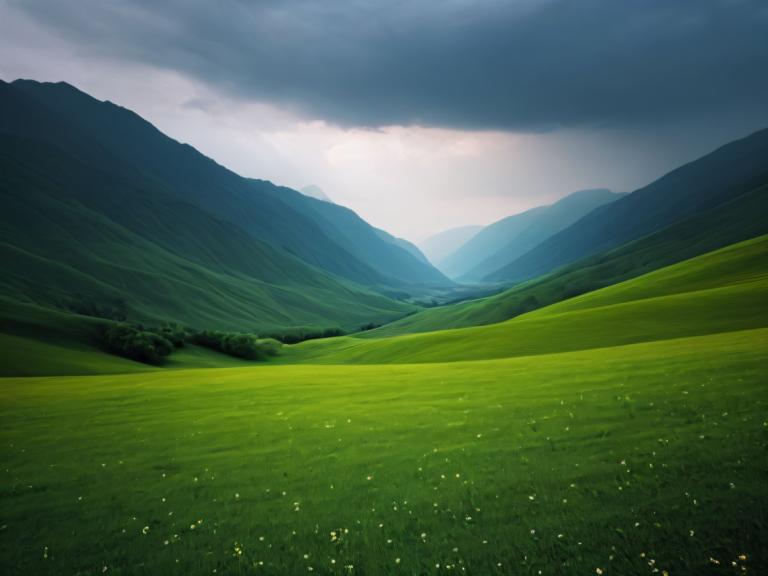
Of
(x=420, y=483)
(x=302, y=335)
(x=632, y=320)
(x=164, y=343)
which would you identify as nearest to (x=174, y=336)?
(x=164, y=343)

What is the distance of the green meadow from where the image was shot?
421 inches

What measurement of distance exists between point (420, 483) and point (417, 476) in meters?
0.63

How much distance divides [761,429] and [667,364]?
13495 mm

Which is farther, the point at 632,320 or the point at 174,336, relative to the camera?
the point at 174,336

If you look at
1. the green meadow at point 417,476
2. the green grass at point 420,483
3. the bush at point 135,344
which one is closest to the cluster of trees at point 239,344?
the bush at point 135,344

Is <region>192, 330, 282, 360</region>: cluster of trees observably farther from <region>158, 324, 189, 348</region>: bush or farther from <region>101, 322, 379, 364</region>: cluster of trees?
<region>158, 324, 189, 348</region>: bush

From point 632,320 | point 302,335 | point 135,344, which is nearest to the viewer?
point 632,320

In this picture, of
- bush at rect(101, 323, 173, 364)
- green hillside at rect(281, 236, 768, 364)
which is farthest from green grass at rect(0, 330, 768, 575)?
bush at rect(101, 323, 173, 364)

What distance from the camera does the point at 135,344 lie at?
292ft

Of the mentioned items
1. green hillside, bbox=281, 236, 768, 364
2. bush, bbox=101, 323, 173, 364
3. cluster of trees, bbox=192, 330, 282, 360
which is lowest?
green hillside, bbox=281, 236, 768, 364

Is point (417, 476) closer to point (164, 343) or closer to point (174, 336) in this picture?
point (164, 343)

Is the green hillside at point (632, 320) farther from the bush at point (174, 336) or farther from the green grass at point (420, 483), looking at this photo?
the bush at point (174, 336)

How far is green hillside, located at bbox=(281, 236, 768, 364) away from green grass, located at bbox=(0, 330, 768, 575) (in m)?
24.8

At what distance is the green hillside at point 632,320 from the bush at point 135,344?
38384 millimetres
